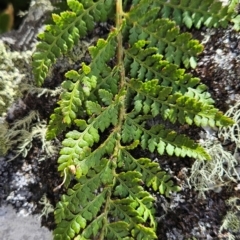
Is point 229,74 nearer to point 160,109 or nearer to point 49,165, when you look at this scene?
point 160,109

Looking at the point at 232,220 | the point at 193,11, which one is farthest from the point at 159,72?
the point at 232,220

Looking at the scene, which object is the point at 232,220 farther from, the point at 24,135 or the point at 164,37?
the point at 24,135

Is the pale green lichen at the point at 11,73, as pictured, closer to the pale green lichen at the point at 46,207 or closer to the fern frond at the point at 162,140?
the pale green lichen at the point at 46,207

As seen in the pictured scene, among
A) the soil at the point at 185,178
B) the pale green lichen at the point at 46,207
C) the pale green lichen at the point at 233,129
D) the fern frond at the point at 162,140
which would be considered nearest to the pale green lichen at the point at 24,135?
the soil at the point at 185,178

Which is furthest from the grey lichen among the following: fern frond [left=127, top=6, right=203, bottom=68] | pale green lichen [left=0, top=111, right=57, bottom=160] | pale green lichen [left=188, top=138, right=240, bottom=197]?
pale green lichen [left=0, top=111, right=57, bottom=160]

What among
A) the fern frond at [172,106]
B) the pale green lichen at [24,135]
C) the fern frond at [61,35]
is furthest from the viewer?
the pale green lichen at [24,135]

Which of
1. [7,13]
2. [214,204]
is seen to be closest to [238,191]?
[214,204]

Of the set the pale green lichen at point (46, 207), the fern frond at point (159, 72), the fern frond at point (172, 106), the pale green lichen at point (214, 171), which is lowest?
the pale green lichen at point (46, 207)
